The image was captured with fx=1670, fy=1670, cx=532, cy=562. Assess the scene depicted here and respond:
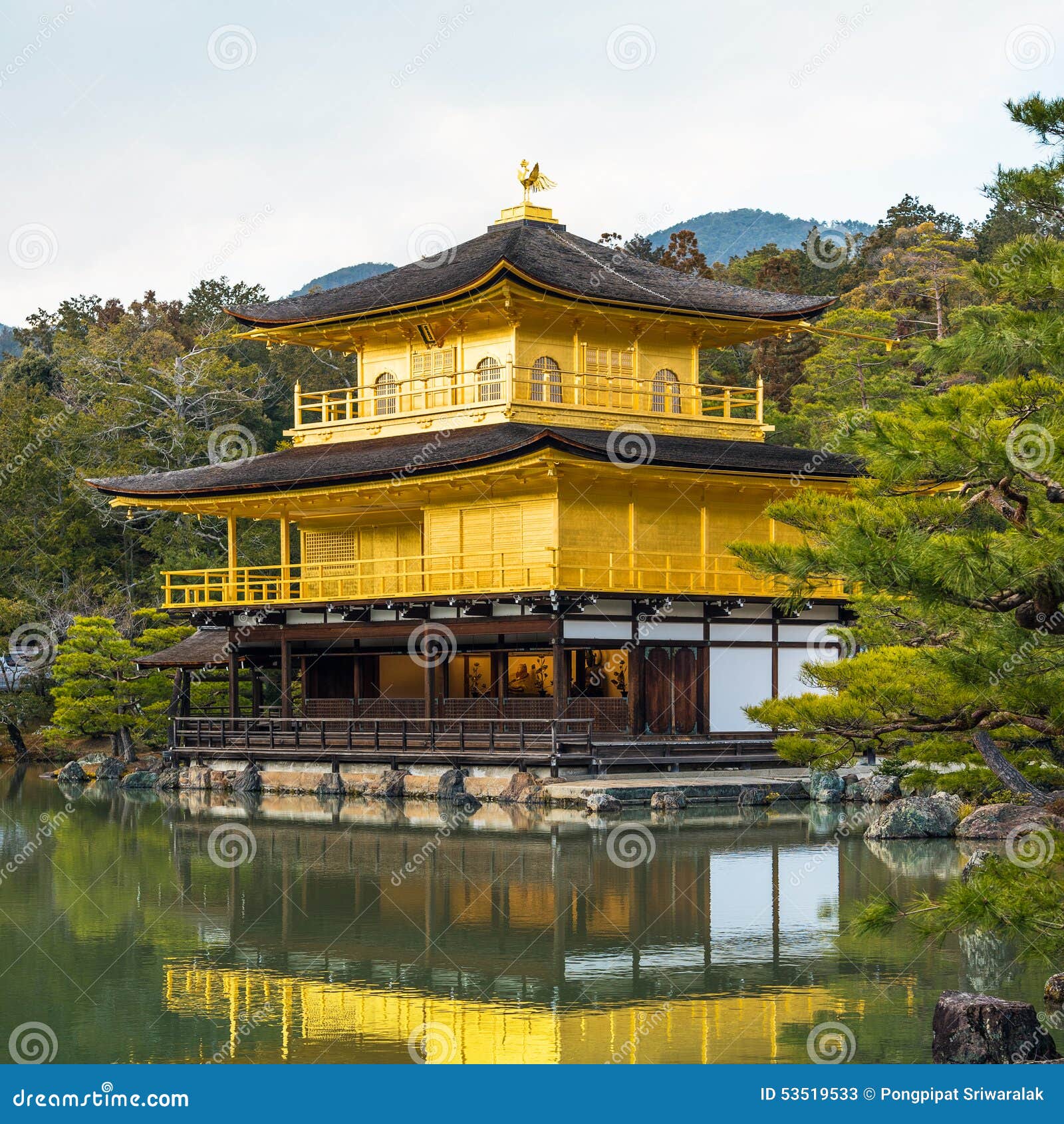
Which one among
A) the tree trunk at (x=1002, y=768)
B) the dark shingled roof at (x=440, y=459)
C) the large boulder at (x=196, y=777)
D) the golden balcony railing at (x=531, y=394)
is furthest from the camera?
the large boulder at (x=196, y=777)

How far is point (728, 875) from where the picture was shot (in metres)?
19.8

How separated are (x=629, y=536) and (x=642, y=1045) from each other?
72.0ft

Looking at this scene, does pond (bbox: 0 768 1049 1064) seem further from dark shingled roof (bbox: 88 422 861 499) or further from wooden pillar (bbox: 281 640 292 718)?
wooden pillar (bbox: 281 640 292 718)

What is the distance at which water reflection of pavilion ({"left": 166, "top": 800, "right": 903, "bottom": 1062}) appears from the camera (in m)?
12.3

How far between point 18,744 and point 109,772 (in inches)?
315

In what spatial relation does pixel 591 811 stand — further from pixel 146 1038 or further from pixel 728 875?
pixel 146 1038

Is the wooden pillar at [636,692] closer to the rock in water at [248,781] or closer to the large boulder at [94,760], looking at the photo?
the rock in water at [248,781]

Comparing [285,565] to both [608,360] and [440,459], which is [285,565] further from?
[608,360]

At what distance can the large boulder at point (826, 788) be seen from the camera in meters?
28.9

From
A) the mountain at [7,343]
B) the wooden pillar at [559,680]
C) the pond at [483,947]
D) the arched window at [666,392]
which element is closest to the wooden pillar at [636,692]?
the wooden pillar at [559,680]

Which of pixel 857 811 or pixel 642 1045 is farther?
pixel 857 811

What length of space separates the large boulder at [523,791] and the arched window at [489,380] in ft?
29.0

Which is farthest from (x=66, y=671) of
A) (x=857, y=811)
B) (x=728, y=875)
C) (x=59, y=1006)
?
(x=59, y=1006)

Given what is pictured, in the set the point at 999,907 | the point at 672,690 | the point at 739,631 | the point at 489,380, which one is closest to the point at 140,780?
the point at 489,380
